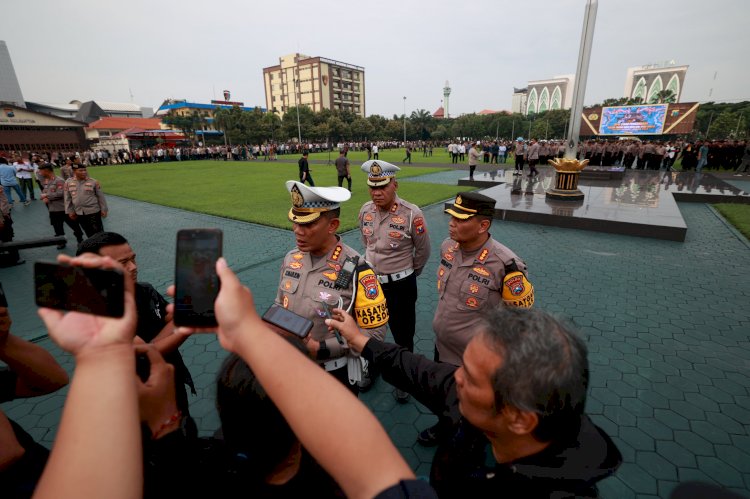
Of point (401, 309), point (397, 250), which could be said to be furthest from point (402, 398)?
point (397, 250)

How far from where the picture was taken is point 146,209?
527 inches

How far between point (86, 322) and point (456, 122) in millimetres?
87251

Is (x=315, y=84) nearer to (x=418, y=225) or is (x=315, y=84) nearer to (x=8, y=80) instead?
(x=8, y=80)

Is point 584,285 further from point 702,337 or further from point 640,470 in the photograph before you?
point 640,470

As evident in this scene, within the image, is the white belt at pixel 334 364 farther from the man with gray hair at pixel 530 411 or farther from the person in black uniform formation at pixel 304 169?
the person in black uniform formation at pixel 304 169

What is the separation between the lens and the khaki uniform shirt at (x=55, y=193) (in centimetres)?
859

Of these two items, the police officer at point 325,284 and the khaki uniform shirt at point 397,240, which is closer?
the police officer at point 325,284

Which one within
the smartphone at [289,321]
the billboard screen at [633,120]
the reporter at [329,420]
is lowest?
the smartphone at [289,321]

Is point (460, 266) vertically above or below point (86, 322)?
below

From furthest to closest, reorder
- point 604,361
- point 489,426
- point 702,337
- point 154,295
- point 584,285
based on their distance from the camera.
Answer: point 584,285 → point 702,337 → point 604,361 → point 154,295 → point 489,426

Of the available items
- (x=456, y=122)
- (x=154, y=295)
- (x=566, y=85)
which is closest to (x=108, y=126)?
(x=456, y=122)

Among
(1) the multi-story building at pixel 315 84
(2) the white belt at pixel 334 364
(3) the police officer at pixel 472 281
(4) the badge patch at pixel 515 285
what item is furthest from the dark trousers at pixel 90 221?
(1) the multi-story building at pixel 315 84

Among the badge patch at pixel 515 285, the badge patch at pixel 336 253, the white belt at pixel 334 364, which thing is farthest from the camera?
the badge patch at pixel 515 285

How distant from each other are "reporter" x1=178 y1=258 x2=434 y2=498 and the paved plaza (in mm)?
2683
